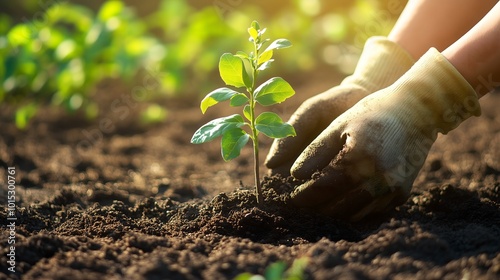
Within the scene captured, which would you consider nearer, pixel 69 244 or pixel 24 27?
pixel 69 244

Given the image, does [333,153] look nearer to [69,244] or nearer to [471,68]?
[471,68]

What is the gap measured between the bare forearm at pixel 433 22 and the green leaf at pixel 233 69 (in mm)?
811

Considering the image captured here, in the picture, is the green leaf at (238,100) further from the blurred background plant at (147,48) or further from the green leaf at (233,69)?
the blurred background plant at (147,48)

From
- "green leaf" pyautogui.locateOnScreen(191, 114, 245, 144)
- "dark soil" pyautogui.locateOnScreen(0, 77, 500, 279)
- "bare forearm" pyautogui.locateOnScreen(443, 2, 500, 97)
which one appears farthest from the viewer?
"bare forearm" pyautogui.locateOnScreen(443, 2, 500, 97)

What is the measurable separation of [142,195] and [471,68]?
1.41 meters

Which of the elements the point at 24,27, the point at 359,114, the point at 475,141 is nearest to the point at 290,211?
the point at 359,114

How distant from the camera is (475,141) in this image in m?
3.42

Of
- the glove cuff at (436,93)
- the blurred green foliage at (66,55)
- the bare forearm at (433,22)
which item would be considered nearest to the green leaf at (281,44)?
the glove cuff at (436,93)

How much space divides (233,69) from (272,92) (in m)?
0.13

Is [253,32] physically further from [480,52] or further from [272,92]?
[480,52]

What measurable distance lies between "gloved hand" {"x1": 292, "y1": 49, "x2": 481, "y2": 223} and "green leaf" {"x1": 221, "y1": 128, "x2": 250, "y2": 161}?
21cm

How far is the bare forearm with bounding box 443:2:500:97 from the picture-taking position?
6.33 ft

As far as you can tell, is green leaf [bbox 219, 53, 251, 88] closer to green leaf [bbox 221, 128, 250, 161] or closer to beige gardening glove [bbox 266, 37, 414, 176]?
green leaf [bbox 221, 128, 250, 161]

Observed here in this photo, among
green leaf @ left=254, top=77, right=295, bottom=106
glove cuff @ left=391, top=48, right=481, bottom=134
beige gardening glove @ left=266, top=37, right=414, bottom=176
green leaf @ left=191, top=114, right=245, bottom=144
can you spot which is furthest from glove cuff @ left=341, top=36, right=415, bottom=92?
green leaf @ left=191, top=114, right=245, bottom=144
